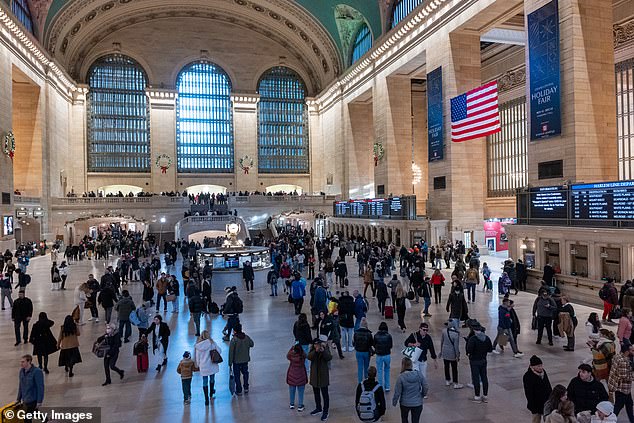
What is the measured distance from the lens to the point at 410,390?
5105mm

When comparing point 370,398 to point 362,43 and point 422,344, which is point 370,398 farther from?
point 362,43

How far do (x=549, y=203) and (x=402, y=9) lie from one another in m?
19.9

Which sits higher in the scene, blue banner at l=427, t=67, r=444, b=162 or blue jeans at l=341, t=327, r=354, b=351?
blue banner at l=427, t=67, r=444, b=162

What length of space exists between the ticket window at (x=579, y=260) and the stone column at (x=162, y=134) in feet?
119

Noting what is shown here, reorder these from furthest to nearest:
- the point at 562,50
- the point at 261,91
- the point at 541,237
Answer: the point at 261,91
the point at 562,50
the point at 541,237

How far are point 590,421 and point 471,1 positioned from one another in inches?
829

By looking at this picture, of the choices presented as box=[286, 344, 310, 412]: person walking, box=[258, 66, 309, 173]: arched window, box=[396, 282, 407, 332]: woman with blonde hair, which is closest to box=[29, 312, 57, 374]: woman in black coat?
box=[286, 344, 310, 412]: person walking

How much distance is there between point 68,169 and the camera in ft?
126

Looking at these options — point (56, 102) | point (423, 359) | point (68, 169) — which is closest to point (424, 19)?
point (423, 359)

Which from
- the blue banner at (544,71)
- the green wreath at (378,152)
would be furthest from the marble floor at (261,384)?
the green wreath at (378,152)

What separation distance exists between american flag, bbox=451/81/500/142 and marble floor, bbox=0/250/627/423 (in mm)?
10023

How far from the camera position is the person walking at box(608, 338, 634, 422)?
5.18 m

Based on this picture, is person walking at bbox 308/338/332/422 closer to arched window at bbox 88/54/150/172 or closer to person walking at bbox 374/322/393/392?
person walking at bbox 374/322/393/392

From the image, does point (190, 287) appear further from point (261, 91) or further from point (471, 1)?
point (261, 91)
